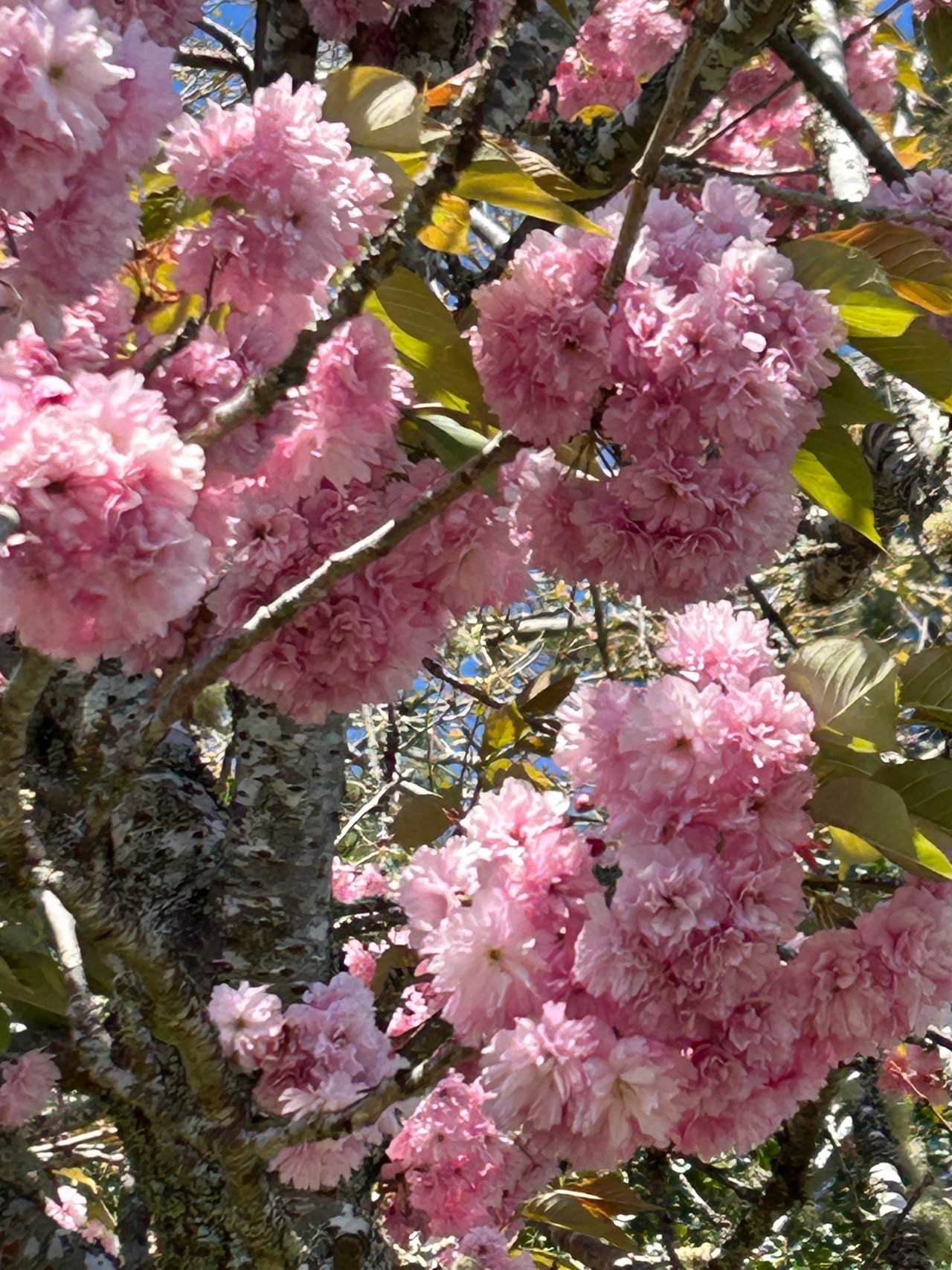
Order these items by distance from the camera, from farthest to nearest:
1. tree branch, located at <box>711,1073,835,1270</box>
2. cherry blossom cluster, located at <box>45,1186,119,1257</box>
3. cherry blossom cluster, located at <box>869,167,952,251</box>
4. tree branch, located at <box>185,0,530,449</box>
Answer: cherry blossom cluster, located at <box>45,1186,119,1257</box> → tree branch, located at <box>711,1073,835,1270</box> → cherry blossom cluster, located at <box>869,167,952,251</box> → tree branch, located at <box>185,0,530,449</box>

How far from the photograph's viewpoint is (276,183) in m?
0.96

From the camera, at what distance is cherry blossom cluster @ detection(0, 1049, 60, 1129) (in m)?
1.83

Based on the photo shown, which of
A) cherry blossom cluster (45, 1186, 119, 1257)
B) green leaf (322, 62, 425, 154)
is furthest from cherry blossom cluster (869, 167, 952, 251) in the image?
cherry blossom cluster (45, 1186, 119, 1257)

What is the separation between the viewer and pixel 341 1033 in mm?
1410

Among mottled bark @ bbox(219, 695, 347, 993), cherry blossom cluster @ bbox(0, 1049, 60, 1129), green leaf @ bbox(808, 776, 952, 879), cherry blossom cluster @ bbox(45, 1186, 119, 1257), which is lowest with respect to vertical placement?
cherry blossom cluster @ bbox(45, 1186, 119, 1257)

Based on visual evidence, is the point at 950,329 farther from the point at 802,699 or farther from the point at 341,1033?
the point at 341,1033

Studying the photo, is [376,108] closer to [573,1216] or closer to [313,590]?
[313,590]

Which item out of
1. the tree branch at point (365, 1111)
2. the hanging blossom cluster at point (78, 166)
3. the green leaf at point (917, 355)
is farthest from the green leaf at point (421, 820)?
the hanging blossom cluster at point (78, 166)

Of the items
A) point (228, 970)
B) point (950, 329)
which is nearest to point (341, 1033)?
point (228, 970)

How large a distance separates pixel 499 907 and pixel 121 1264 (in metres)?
1.47

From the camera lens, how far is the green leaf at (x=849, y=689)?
41.3 inches

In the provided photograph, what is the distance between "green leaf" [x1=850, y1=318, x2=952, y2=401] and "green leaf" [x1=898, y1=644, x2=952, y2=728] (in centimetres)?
28

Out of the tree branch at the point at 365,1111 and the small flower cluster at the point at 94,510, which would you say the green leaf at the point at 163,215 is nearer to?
the small flower cluster at the point at 94,510

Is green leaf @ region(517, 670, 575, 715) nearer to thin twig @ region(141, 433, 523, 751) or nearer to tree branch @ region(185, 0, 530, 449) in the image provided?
thin twig @ region(141, 433, 523, 751)
